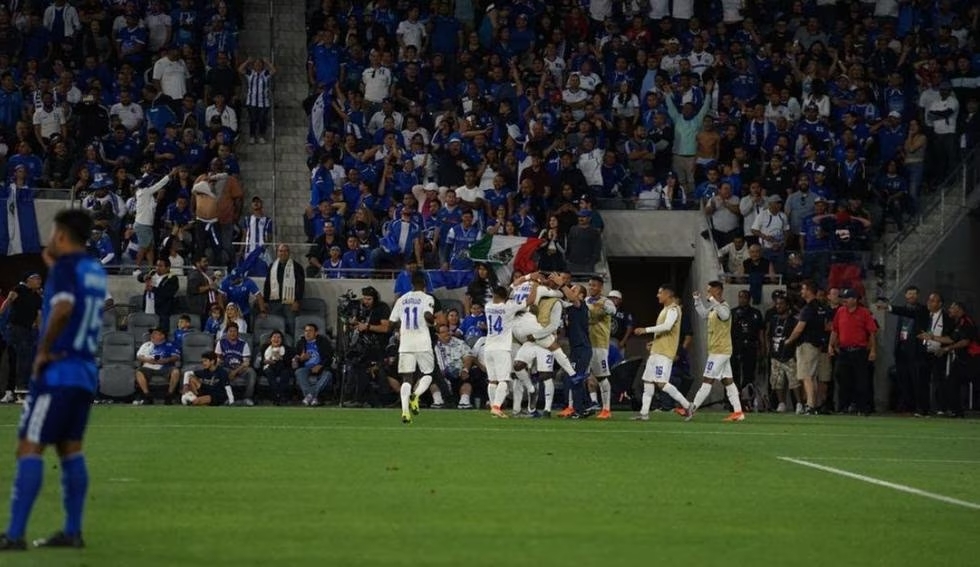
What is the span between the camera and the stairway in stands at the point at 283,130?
35.0 meters

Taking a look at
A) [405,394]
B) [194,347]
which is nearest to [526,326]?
[405,394]

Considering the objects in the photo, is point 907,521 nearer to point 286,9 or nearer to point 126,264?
point 126,264

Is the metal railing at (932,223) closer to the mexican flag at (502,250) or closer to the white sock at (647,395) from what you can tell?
the mexican flag at (502,250)

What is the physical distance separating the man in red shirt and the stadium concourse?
31 cm

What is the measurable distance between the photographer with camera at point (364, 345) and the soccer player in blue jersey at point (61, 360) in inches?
761

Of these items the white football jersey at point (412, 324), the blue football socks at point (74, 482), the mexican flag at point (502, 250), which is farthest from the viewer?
the mexican flag at point (502, 250)

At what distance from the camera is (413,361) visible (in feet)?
79.3

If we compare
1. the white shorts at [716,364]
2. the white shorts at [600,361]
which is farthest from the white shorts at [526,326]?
the white shorts at [716,364]

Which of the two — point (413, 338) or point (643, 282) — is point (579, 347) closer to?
point (413, 338)

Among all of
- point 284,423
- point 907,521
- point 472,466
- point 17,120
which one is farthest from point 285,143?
point 907,521

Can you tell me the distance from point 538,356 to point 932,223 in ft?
35.9

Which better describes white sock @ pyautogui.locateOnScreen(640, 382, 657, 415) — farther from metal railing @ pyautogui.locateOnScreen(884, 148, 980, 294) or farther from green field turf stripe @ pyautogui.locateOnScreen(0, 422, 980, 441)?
metal railing @ pyautogui.locateOnScreen(884, 148, 980, 294)

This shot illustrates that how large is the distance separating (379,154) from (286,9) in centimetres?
583

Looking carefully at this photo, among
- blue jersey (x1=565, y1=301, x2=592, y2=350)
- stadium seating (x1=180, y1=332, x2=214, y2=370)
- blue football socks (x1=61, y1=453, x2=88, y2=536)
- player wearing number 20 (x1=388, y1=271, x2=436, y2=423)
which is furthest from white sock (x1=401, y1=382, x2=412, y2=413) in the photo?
blue football socks (x1=61, y1=453, x2=88, y2=536)
